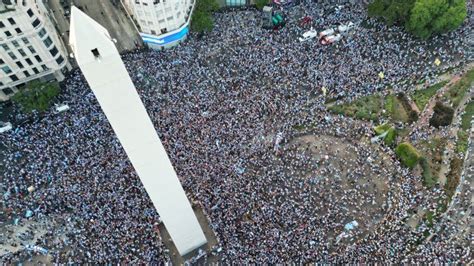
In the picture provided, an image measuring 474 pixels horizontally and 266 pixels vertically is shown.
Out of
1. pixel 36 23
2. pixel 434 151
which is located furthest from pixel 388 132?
pixel 36 23

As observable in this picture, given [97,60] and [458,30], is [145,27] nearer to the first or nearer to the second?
[97,60]

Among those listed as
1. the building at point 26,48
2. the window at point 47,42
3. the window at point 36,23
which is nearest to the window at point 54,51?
Answer: the building at point 26,48

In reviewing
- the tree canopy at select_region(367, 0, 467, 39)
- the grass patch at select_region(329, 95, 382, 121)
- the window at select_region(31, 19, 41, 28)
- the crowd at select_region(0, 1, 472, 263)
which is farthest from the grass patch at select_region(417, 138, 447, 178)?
the window at select_region(31, 19, 41, 28)

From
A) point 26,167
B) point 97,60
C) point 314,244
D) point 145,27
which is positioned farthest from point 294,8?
point 97,60

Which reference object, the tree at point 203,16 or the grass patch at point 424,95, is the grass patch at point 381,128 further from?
the tree at point 203,16

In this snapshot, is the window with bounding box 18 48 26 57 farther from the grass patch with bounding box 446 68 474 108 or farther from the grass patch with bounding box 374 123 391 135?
the grass patch with bounding box 446 68 474 108
